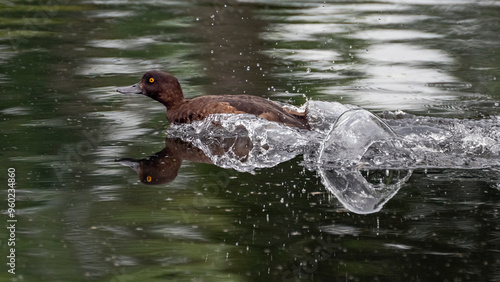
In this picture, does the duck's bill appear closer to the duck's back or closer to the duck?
the duck

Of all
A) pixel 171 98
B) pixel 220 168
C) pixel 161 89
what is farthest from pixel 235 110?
pixel 220 168

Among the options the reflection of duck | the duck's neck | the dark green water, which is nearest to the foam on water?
the reflection of duck

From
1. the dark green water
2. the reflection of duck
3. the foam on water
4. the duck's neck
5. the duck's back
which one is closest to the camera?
the dark green water

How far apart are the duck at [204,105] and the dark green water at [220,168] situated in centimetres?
26

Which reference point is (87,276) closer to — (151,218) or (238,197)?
(151,218)

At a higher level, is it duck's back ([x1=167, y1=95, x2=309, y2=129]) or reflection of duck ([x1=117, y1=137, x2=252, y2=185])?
duck's back ([x1=167, y1=95, x2=309, y2=129])

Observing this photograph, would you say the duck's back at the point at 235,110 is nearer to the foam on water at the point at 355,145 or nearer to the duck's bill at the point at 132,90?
the foam on water at the point at 355,145

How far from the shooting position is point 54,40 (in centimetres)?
1387

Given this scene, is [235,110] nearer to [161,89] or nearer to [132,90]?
[161,89]

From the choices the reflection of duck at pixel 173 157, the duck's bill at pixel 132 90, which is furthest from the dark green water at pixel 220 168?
the duck's bill at pixel 132 90

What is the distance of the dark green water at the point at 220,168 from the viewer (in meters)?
5.44

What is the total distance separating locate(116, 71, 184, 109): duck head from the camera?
9.61m

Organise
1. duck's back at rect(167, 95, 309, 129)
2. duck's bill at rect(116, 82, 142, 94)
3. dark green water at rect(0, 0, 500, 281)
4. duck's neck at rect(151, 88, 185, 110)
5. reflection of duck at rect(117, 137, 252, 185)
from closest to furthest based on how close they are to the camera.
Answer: dark green water at rect(0, 0, 500, 281) → reflection of duck at rect(117, 137, 252, 185) → duck's back at rect(167, 95, 309, 129) → duck's neck at rect(151, 88, 185, 110) → duck's bill at rect(116, 82, 142, 94)

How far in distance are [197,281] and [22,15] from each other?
39.1 ft
